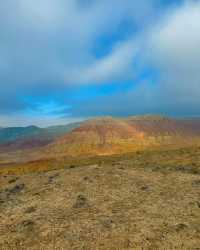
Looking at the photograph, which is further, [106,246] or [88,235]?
[88,235]

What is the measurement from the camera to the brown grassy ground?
21.2m

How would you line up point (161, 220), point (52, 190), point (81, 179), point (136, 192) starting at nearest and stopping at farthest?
A: point (161, 220), point (136, 192), point (52, 190), point (81, 179)

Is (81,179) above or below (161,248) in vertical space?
above

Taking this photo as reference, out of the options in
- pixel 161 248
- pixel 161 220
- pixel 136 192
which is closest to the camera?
pixel 161 248

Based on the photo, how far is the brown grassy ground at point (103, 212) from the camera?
21.2m

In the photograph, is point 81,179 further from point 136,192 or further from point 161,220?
point 161,220

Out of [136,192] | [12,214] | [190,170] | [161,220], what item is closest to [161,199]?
[136,192]

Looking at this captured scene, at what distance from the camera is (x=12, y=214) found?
27.4 m

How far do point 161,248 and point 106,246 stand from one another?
10.0 ft

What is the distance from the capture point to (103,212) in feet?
84.6

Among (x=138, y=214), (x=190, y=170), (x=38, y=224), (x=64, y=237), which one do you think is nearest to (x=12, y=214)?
(x=38, y=224)

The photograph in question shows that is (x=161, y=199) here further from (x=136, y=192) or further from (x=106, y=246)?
(x=106, y=246)

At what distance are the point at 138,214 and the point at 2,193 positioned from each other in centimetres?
1613

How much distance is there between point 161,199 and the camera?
27922 millimetres
